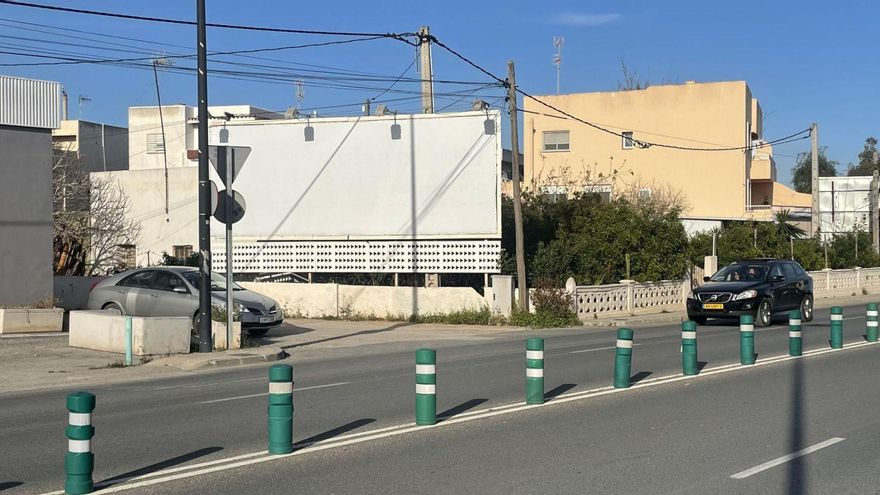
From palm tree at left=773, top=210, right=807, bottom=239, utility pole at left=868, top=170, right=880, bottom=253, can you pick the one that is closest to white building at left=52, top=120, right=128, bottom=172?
palm tree at left=773, top=210, right=807, bottom=239

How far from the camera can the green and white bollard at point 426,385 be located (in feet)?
31.2

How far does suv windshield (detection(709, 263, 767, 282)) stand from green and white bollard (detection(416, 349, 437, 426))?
1721cm

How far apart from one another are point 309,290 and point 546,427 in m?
19.7

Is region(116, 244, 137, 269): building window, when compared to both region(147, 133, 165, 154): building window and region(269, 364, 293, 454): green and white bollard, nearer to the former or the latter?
region(147, 133, 165, 154): building window

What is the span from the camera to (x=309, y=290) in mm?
28969

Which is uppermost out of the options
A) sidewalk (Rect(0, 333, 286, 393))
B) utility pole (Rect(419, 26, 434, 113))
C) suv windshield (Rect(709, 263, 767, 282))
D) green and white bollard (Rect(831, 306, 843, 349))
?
utility pole (Rect(419, 26, 434, 113))

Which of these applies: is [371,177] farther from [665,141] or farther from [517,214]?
Answer: [665,141]

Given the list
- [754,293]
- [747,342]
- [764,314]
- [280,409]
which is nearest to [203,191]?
[747,342]

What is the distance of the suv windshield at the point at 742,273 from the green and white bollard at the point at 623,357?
13.7m

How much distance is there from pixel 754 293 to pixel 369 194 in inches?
502

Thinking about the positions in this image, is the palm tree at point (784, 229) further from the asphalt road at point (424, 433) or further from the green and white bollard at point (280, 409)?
the green and white bollard at point (280, 409)

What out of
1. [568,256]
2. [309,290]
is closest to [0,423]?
[309,290]

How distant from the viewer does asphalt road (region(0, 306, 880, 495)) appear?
7832 millimetres

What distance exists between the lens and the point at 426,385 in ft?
32.0
